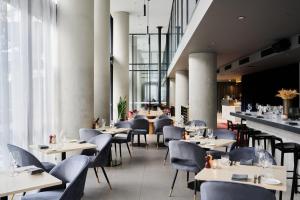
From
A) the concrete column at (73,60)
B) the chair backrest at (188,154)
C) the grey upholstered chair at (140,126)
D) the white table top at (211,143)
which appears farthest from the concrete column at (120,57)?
the chair backrest at (188,154)

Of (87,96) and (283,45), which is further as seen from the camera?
(283,45)

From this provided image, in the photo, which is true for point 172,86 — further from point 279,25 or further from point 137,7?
point 279,25

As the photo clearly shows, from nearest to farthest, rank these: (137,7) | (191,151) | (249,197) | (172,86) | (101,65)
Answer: (249,197) → (191,151) → (101,65) → (137,7) → (172,86)

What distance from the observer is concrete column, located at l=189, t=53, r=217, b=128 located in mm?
9328

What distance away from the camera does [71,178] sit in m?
3.51

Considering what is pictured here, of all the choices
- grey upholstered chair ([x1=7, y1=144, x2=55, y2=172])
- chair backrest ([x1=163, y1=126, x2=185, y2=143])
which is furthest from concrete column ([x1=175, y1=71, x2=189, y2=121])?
grey upholstered chair ([x1=7, y1=144, x2=55, y2=172])

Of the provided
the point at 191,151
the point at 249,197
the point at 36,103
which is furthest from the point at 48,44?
the point at 249,197

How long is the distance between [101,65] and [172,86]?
525 inches

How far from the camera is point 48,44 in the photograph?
628cm

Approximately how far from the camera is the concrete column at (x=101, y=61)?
9.66 meters

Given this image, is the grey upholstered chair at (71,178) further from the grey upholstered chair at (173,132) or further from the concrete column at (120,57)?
the concrete column at (120,57)

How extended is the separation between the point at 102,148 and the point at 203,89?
5000 millimetres

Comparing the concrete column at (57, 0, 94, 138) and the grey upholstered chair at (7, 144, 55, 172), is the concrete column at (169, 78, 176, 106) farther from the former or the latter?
the grey upholstered chair at (7, 144, 55, 172)

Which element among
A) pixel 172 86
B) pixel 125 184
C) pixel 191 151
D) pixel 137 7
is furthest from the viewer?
pixel 172 86
